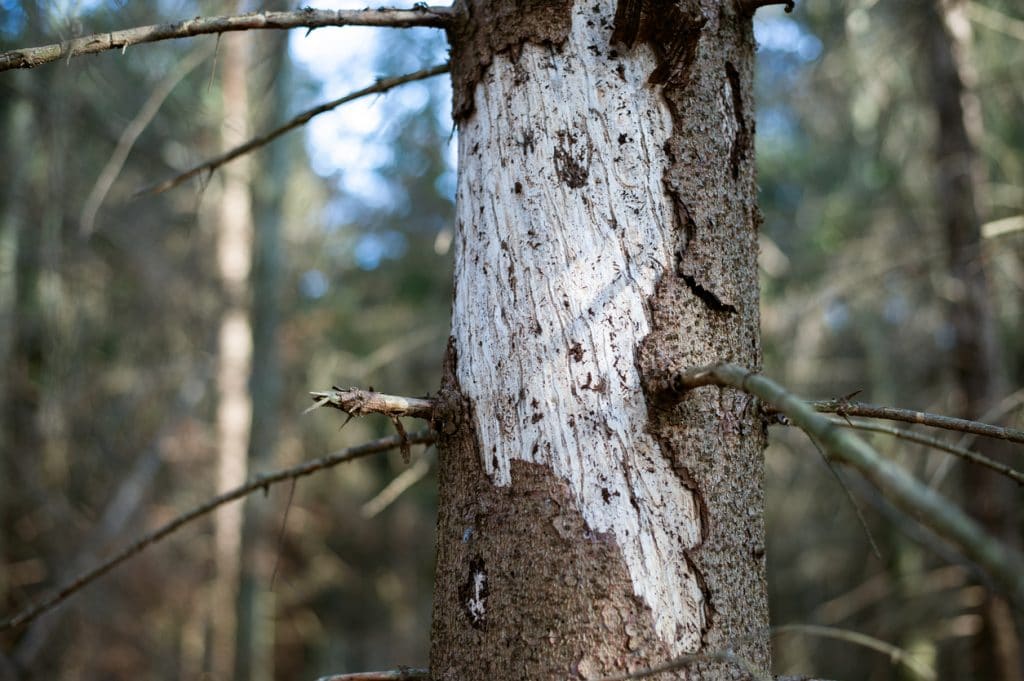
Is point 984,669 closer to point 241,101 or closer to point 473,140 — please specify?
point 473,140

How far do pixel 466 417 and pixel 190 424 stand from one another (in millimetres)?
9202

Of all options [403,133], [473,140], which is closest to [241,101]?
[403,133]

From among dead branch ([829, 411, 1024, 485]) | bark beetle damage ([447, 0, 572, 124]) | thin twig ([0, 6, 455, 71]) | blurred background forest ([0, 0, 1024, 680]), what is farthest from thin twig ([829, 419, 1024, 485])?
blurred background forest ([0, 0, 1024, 680])

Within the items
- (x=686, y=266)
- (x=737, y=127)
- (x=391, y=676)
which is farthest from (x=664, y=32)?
(x=391, y=676)

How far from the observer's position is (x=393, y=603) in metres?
12.7

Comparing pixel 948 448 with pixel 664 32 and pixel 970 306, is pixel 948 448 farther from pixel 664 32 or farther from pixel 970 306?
pixel 970 306

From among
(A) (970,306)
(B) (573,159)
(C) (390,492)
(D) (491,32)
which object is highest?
(D) (491,32)

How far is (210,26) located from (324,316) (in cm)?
880

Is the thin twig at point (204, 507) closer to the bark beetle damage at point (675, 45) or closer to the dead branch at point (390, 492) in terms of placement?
the dead branch at point (390, 492)

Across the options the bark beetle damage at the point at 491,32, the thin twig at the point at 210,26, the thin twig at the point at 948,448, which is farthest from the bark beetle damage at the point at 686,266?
the thin twig at the point at 210,26

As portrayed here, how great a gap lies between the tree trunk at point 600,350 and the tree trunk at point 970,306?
375cm

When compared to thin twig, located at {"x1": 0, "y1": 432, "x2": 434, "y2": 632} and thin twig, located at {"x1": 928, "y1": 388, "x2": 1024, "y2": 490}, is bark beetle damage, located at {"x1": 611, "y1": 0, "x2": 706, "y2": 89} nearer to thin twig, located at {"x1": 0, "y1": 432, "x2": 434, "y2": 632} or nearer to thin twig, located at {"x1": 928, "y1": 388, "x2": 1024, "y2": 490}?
thin twig, located at {"x1": 0, "y1": 432, "x2": 434, "y2": 632}

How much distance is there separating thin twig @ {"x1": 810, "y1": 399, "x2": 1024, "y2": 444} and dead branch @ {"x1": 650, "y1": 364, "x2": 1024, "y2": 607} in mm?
296

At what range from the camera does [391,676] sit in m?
1.34
